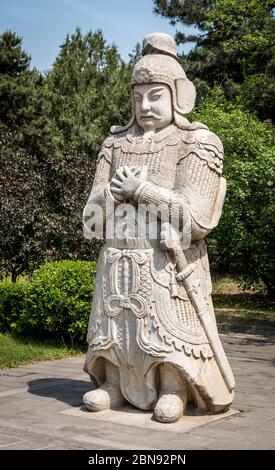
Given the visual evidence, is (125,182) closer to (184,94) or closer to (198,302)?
(184,94)

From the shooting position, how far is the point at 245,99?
51.8 feet

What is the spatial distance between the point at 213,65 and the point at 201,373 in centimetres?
1738

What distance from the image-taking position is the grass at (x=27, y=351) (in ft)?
26.4

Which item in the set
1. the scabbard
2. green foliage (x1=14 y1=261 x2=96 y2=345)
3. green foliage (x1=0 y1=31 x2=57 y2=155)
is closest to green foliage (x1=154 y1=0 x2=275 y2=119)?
green foliage (x1=0 y1=31 x2=57 y2=155)

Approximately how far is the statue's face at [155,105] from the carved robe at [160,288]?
0.09 metres

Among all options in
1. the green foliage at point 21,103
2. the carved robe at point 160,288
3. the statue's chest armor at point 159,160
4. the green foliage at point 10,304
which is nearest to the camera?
the carved robe at point 160,288

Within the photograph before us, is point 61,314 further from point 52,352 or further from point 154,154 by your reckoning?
point 154,154

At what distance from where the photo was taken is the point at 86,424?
15.9 ft

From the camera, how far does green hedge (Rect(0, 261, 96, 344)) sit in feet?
28.8

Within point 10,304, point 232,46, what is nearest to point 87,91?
point 232,46

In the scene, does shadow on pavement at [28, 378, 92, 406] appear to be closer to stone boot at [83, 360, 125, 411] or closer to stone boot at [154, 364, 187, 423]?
stone boot at [83, 360, 125, 411]

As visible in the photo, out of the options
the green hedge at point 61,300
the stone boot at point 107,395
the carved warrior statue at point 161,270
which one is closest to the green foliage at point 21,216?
the green hedge at point 61,300

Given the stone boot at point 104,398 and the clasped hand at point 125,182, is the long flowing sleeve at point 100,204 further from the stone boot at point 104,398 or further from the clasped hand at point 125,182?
the stone boot at point 104,398

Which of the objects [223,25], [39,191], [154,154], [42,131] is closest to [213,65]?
[223,25]
